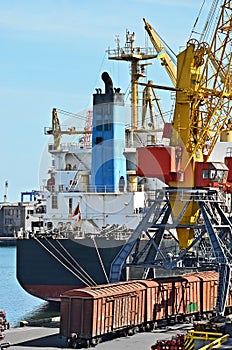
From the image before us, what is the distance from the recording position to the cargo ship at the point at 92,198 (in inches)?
2041

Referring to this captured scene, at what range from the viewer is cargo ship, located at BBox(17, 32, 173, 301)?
5184 cm

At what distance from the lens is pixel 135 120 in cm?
6425

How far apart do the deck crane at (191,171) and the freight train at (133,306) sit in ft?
4.60

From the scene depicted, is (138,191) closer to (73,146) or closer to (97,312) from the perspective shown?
(73,146)

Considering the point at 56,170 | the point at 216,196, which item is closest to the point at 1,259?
the point at 56,170

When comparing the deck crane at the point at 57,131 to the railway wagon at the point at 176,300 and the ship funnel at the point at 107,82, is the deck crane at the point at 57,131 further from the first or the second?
the railway wagon at the point at 176,300

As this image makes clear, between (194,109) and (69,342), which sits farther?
(194,109)

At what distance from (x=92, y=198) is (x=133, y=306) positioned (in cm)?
2336

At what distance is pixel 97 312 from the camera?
31406mm

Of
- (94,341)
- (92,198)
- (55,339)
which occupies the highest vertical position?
(92,198)

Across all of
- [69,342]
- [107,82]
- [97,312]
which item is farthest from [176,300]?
[107,82]

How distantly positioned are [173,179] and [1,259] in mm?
75763

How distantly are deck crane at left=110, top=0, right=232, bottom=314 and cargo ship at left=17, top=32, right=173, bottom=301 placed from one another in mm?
7315

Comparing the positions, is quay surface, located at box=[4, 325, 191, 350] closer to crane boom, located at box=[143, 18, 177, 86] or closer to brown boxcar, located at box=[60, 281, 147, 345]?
brown boxcar, located at box=[60, 281, 147, 345]
